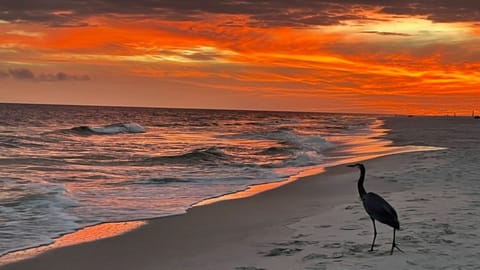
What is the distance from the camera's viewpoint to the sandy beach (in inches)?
285

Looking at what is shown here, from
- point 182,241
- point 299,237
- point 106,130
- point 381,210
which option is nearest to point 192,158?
point 182,241

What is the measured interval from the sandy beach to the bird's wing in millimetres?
446

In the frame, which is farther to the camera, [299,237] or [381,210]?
[299,237]

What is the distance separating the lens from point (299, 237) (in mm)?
8875

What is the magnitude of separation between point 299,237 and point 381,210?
6.39 feet

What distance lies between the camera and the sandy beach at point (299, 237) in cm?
725

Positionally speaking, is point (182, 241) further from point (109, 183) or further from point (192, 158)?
point (192, 158)

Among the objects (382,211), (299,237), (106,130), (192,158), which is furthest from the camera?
(106,130)

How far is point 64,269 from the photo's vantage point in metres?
7.41

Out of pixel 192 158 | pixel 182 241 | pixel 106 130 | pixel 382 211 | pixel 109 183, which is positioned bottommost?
pixel 106 130

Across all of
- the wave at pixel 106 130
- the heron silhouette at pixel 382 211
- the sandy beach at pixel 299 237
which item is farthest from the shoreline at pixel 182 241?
the wave at pixel 106 130

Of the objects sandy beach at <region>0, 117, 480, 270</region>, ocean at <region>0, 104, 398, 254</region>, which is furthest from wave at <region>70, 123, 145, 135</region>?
sandy beach at <region>0, 117, 480, 270</region>

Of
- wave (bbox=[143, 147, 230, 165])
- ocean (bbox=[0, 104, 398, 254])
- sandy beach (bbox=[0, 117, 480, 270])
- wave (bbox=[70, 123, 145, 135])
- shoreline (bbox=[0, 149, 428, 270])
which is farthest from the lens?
wave (bbox=[70, 123, 145, 135])

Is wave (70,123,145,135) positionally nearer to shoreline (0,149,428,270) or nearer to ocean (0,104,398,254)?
ocean (0,104,398,254)
